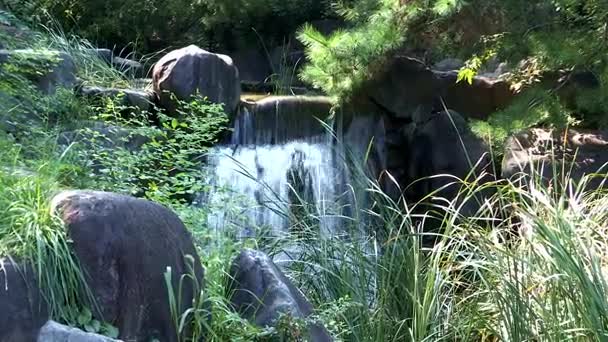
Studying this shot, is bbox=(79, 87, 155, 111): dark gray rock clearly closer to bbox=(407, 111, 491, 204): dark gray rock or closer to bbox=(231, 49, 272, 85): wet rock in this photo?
bbox=(407, 111, 491, 204): dark gray rock

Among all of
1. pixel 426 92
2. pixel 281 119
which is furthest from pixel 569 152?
pixel 281 119

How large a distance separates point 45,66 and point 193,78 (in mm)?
1367

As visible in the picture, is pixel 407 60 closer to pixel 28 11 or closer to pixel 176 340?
pixel 28 11

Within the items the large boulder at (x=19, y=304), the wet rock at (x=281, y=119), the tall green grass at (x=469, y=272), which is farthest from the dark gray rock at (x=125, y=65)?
the large boulder at (x=19, y=304)

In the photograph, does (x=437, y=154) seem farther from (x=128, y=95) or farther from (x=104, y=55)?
(x=104, y=55)

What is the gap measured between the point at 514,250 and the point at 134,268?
171 centimetres

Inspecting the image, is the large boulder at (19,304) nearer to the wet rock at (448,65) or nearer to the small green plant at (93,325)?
the small green plant at (93,325)

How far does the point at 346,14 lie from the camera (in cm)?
685

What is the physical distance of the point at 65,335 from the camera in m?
3.12

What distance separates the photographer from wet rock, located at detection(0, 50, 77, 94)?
603cm

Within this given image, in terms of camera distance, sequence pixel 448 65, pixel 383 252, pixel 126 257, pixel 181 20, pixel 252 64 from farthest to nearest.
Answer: pixel 252 64 < pixel 181 20 < pixel 448 65 < pixel 383 252 < pixel 126 257

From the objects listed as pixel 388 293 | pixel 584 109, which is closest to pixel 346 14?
pixel 584 109

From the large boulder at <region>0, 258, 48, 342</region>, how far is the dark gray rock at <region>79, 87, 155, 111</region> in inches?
135

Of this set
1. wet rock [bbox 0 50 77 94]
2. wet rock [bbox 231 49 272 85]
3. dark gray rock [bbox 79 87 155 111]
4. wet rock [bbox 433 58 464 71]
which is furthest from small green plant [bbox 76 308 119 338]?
wet rock [bbox 231 49 272 85]
